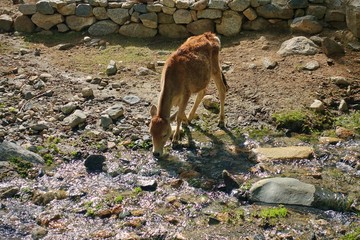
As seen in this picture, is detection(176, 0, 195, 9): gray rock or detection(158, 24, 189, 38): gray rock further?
detection(158, 24, 189, 38): gray rock

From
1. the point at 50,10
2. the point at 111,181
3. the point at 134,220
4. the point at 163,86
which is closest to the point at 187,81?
the point at 163,86

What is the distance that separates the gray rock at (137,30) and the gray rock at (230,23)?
2.00 metres

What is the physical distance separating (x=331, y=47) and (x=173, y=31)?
15.5 ft

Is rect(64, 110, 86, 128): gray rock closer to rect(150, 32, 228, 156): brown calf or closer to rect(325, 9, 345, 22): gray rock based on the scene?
rect(150, 32, 228, 156): brown calf

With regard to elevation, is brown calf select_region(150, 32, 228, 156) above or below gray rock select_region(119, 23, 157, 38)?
above

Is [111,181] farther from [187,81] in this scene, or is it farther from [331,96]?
[331,96]

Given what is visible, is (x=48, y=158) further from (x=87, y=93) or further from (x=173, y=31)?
(x=173, y=31)

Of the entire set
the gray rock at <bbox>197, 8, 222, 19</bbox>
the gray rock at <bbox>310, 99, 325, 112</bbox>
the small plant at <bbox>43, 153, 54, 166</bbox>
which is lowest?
the small plant at <bbox>43, 153, 54, 166</bbox>

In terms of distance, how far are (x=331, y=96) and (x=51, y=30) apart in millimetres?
8898

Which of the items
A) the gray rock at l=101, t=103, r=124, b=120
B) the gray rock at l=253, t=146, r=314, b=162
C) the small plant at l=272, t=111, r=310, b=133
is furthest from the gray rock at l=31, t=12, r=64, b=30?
the gray rock at l=253, t=146, r=314, b=162

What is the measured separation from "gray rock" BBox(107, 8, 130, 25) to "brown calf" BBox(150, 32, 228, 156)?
15.9 feet

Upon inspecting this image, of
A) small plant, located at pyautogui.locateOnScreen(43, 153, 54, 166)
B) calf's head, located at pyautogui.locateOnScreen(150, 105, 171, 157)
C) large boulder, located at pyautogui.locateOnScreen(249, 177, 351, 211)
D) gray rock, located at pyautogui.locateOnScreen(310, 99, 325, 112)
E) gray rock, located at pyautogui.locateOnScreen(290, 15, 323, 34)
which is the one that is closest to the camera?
large boulder, located at pyautogui.locateOnScreen(249, 177, 351, 211)

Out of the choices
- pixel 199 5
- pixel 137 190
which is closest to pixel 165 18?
pixel 199 5

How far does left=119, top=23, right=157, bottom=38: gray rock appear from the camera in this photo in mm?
16891
